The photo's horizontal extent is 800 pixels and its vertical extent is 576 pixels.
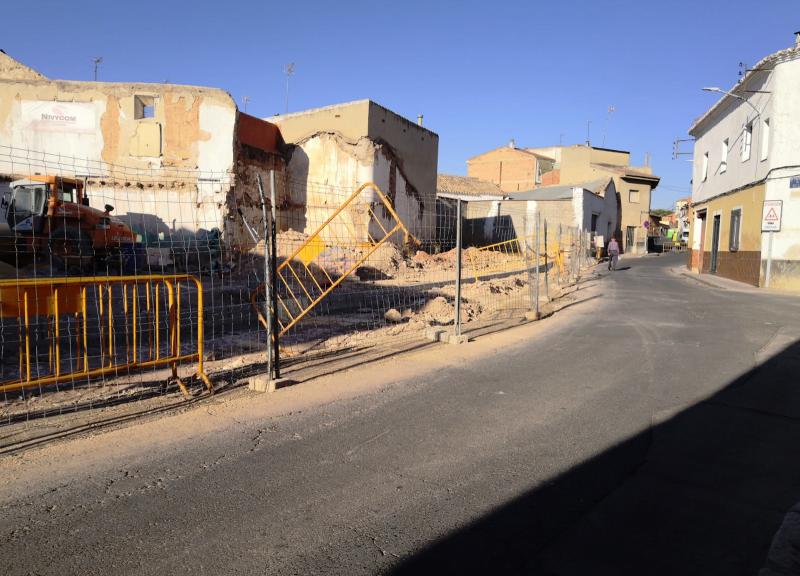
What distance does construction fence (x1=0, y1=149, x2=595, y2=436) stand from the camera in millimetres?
5605

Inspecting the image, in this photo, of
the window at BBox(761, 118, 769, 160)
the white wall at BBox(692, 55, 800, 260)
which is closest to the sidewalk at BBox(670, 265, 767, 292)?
the white wall at BBox(692, 55, 800, 260)

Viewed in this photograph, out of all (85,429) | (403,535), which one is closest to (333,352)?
(85,429)

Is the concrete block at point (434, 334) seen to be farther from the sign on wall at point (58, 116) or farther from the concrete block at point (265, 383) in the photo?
the sign on wall at point (58, 116)

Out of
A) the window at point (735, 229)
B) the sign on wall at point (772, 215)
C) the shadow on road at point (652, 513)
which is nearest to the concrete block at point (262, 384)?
the shadow on road at point (652, 513)

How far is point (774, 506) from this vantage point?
10.8ft

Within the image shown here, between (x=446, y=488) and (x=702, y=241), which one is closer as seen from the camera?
(x=446, y=488)

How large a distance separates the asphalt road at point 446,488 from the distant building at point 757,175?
44.4 feet

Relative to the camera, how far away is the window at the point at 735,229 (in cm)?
2000

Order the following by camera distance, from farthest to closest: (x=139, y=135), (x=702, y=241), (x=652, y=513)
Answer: (x=702, y=241) → (x=139, y=135) → (x=652, y=513)

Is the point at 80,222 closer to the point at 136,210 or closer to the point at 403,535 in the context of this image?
the point at 136,210

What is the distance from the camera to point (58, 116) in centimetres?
2119

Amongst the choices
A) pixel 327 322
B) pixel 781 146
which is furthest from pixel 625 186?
pixel 327 322

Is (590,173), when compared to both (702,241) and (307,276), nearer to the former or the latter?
(702,241)

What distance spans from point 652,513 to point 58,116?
2475 centimetres
